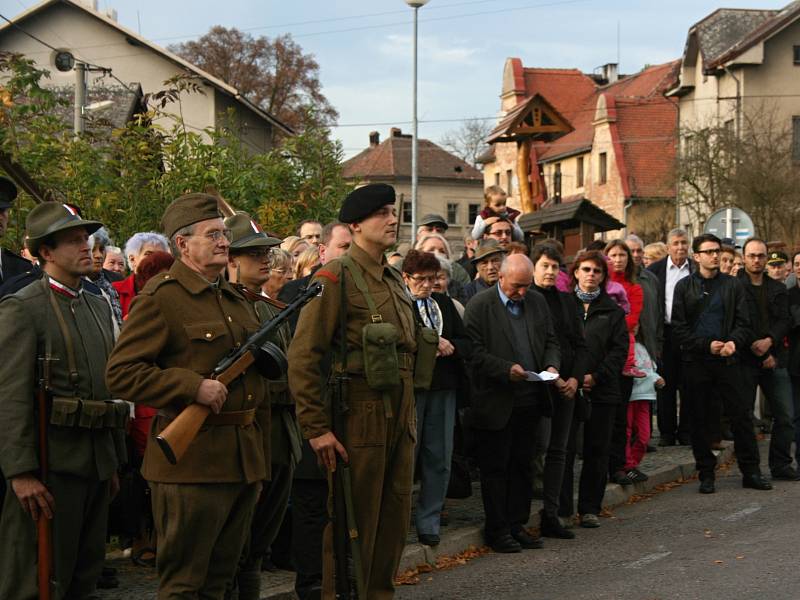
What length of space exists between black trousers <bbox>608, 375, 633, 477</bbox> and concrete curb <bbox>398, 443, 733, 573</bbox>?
8.5 inches

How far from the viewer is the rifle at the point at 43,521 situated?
5590 millimetres

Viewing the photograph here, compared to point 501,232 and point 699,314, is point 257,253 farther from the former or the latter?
point 699,314

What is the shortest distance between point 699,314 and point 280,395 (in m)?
6.25

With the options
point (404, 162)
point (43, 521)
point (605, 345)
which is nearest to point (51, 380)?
point (43, 521)

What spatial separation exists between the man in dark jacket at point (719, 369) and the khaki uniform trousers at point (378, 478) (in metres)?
5.63

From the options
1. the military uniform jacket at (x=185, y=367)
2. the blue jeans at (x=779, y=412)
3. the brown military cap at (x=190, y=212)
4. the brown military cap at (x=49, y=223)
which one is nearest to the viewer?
the military uniform jacket at (x=185, y=367)

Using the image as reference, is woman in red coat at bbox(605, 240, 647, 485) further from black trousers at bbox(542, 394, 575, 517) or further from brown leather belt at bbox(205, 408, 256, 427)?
brown leather belt at bbox(205, 408, 256, 427)

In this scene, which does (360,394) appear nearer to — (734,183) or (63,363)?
(63,363)

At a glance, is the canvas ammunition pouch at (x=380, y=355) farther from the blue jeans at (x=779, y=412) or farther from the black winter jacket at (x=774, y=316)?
the blue jeans at (x=779, y=412)

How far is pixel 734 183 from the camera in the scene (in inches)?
1588

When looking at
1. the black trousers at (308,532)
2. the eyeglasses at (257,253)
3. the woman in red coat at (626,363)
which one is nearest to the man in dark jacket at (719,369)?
the woman in red coat at (626,363)

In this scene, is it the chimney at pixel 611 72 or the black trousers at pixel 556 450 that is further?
the chimney at pixel 611 72

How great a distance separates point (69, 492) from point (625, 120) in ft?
188

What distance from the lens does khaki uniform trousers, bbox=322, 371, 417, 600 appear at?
6426 millimetres
